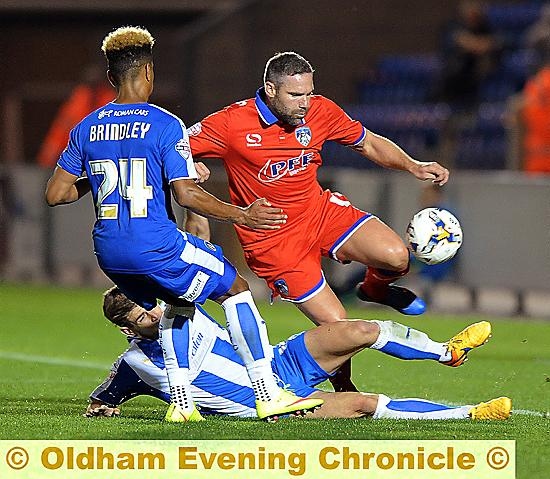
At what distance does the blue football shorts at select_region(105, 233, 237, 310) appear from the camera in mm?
7422

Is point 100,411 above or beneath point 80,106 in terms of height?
beneath

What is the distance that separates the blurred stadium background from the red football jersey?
5861mm

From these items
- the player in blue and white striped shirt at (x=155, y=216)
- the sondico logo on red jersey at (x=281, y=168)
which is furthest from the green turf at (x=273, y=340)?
the sondico logo on red jersey at (x=281, y=168)

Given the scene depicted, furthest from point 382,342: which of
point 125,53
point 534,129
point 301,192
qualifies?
point 534,129

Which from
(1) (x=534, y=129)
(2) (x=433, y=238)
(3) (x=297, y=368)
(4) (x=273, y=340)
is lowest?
(4) (x=273, y=340)

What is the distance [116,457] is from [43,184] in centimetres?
1192

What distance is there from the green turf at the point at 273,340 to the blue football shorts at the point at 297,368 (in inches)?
9.0

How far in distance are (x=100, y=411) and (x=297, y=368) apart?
107 cm

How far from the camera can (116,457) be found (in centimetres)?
631

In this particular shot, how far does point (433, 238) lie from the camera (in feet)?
28.8

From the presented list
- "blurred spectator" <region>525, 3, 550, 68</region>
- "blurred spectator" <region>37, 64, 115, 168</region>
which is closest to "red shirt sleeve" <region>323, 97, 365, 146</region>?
"blurred spectator" <region>525, 3, 550, 68</region>

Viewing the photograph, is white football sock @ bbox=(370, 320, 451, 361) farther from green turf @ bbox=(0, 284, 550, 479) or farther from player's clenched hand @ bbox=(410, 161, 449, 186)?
player's clenched hand @ bbox=(410, 161, 449, 186)

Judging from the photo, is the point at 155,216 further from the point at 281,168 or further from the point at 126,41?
the point at 281,168

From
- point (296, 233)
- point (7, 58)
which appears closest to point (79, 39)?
point (7, 58)
